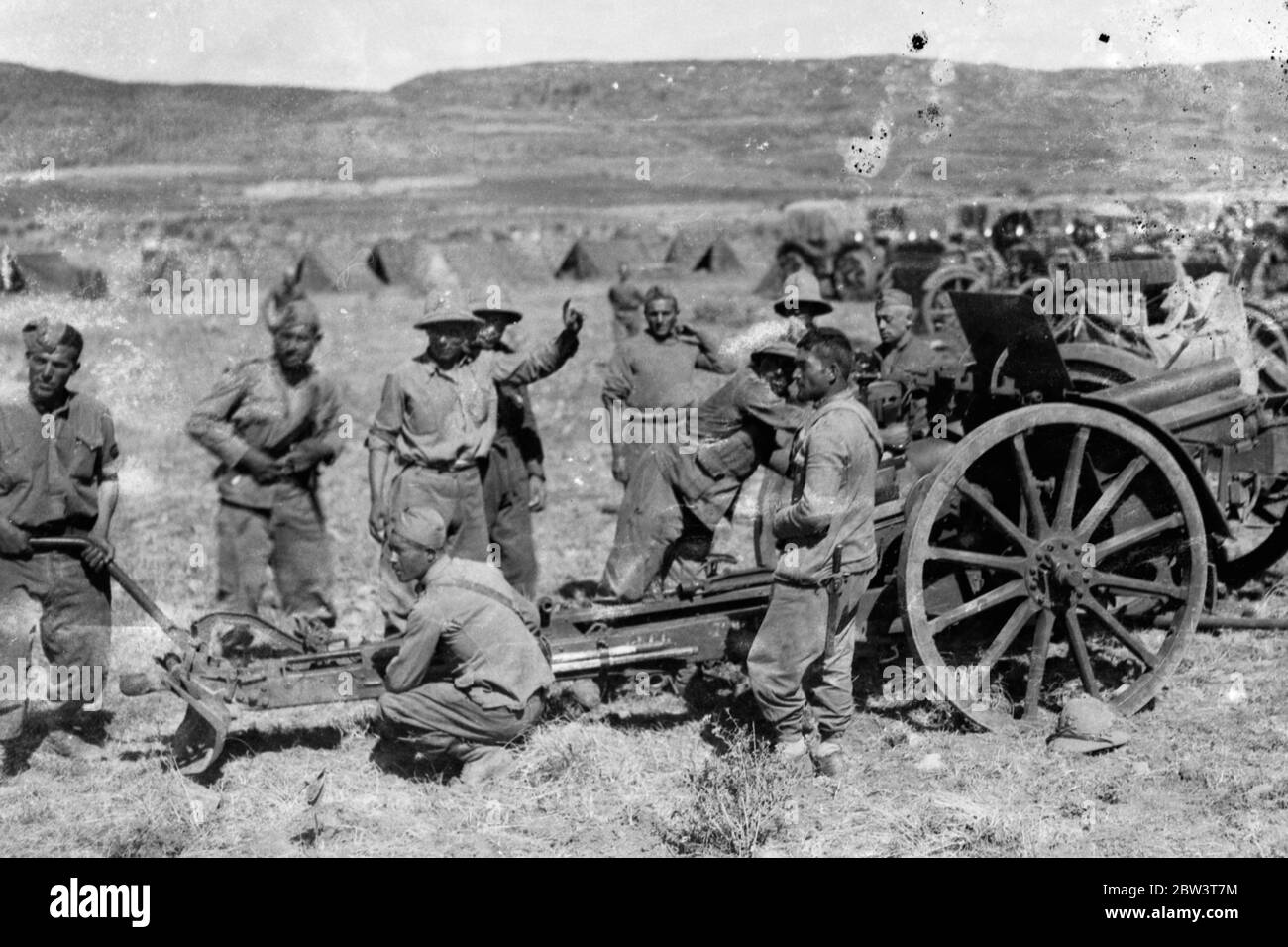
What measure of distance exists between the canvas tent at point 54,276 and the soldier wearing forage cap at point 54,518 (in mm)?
10345

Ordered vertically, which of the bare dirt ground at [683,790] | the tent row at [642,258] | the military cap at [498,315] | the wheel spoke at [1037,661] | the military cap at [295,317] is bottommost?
the bare dirt ground at [683,790]

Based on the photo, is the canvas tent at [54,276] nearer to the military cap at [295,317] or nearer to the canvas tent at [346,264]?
the canvas tent at [346,264]

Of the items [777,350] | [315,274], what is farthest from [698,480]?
[315,274]

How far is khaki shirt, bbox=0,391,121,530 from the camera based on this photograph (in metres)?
5.84

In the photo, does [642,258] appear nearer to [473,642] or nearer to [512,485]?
[512,485]

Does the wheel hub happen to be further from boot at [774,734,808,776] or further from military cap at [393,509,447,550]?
military cap at [393,509,447,550]

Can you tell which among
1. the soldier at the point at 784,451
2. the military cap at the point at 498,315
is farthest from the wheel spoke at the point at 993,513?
the military cap at the point at 498,315

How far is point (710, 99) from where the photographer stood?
116ft

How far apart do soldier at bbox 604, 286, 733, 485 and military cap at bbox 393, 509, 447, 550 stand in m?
2.70

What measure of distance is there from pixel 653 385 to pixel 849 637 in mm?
2747

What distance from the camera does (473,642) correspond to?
5426 millimetres

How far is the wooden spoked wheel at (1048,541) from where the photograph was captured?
5.67 meters

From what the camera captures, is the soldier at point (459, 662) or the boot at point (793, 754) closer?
the soldier at point (459, 662)
